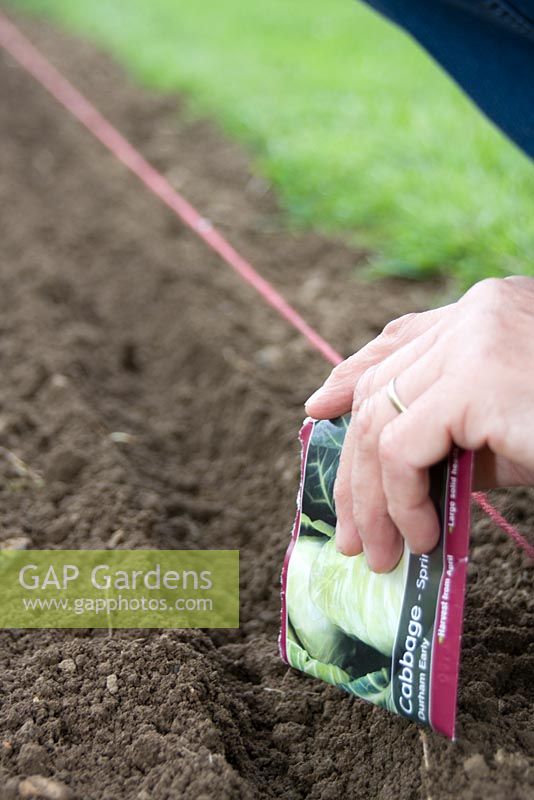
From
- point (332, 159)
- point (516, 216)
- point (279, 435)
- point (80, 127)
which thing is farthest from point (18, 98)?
point (279, 435)

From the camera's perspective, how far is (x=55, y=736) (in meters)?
1.46

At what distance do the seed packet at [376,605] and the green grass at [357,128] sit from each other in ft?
4.81

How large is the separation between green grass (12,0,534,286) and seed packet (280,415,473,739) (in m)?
1.47

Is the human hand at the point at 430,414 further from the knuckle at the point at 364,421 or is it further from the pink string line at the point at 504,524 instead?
the pink string line at the point at 504,524

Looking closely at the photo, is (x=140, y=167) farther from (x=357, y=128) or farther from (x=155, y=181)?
(x=357, y=128)

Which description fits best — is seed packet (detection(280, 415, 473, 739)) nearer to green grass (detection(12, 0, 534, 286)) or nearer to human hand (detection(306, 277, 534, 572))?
human hand (detection(306, 277, 534, 572))

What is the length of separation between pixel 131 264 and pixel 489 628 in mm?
2430

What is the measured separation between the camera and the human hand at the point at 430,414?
117 cm

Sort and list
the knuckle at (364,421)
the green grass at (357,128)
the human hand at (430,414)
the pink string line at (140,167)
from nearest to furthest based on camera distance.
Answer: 1. the human hand at (430,414)
2. the knuckle at (364,421)
3. the pink string line at (140,167)
4. the green grass at (357,128)

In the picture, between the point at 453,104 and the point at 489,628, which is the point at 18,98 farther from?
the point at 489,628

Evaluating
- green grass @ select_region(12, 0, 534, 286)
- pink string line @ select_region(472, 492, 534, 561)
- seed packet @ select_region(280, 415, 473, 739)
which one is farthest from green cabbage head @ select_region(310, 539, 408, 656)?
green grass @ select_region(12, 0, 534, 286)

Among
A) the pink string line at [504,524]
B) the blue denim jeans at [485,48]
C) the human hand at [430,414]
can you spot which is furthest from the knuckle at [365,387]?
the blue denim jeans at [485,48]

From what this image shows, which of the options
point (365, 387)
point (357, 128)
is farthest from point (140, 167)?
point (365, 387)

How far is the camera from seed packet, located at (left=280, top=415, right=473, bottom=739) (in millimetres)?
1256
